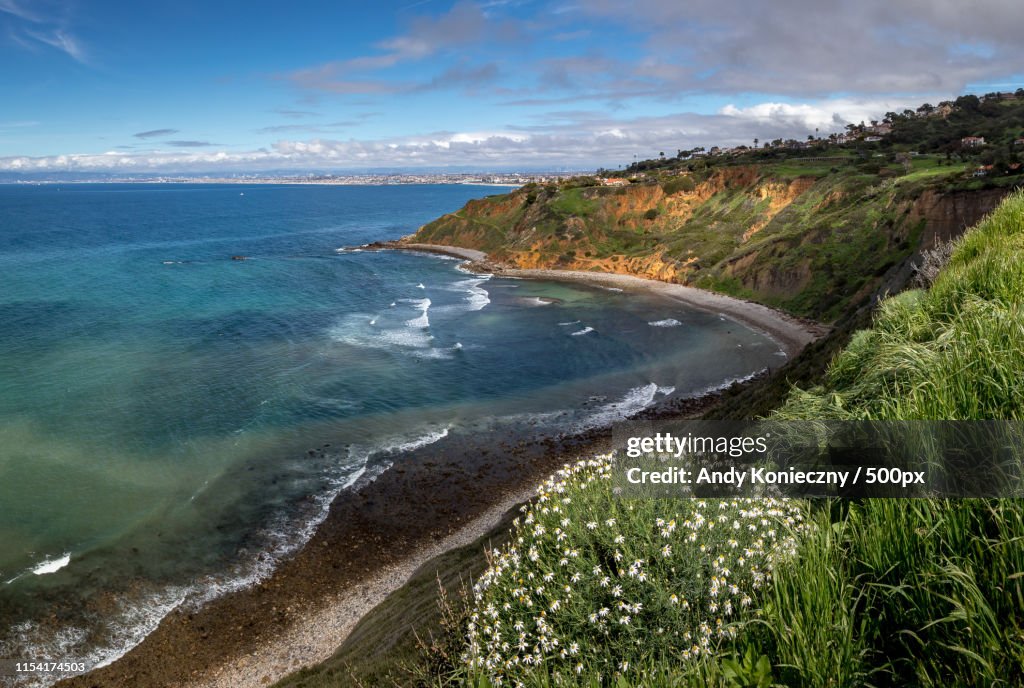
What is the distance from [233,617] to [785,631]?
21445 mm

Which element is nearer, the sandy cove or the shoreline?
the shoreline

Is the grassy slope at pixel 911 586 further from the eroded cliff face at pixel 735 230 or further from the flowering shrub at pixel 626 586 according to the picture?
the eroded cliff face at pixel 735 230

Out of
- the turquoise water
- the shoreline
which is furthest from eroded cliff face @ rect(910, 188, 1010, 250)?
the shoreline

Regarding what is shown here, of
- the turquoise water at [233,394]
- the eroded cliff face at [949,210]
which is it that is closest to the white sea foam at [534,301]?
the turquoise water at [233,394]

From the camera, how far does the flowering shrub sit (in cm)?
706

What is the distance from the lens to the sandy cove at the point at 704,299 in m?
55.6

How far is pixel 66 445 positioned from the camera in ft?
108

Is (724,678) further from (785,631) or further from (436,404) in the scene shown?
(436,404)

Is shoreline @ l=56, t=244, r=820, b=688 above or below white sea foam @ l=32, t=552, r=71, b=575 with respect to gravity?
below

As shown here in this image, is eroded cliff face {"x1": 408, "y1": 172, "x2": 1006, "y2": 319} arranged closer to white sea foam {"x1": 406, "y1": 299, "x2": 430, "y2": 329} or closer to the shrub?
the shrub

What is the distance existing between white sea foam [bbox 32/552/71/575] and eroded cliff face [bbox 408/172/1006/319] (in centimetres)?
5727

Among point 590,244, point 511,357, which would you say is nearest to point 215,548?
point 511,357

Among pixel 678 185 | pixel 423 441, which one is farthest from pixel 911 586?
pixel 678 185

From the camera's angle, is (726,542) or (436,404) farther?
(436,404)
